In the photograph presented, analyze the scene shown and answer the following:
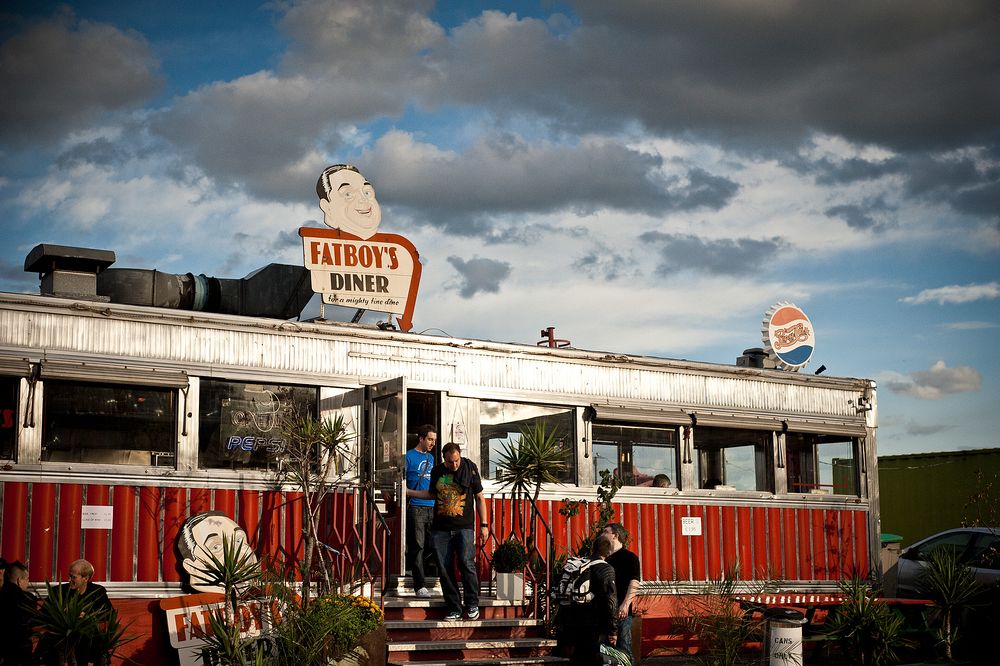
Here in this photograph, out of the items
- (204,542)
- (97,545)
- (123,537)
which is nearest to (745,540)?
(204,542)

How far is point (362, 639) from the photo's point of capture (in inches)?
389

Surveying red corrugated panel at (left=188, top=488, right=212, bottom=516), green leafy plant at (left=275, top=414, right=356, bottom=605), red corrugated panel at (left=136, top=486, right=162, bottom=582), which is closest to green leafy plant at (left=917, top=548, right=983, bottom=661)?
green leafy plant at (left=275, top=414, right=356, bottom=605)

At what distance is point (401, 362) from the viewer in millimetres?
12398

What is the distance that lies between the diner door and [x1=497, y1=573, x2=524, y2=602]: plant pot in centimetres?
110

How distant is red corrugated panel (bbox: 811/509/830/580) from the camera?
48.9 ft

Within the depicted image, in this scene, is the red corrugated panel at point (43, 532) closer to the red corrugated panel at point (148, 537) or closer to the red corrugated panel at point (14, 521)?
the red corrugated panel at point (14, 521)

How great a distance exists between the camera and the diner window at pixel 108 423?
1053 centimetres

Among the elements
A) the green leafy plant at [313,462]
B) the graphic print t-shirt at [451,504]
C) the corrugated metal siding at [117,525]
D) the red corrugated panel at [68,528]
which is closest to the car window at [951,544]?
the graphic print t-shirt at [451,504]

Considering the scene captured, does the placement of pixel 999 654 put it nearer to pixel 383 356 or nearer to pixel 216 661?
pixel 383 356

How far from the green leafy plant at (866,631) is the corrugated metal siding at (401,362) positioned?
3.29 meters

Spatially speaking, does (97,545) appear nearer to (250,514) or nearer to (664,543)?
(250,514)

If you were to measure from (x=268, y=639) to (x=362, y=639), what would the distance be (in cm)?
82

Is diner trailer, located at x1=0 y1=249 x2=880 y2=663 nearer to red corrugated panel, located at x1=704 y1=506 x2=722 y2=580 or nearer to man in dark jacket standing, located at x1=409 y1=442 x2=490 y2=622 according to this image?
red corrugated panel, located at x1=704 y1=506 x2=722 y2=580

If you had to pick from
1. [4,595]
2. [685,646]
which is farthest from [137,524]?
[685,646]
